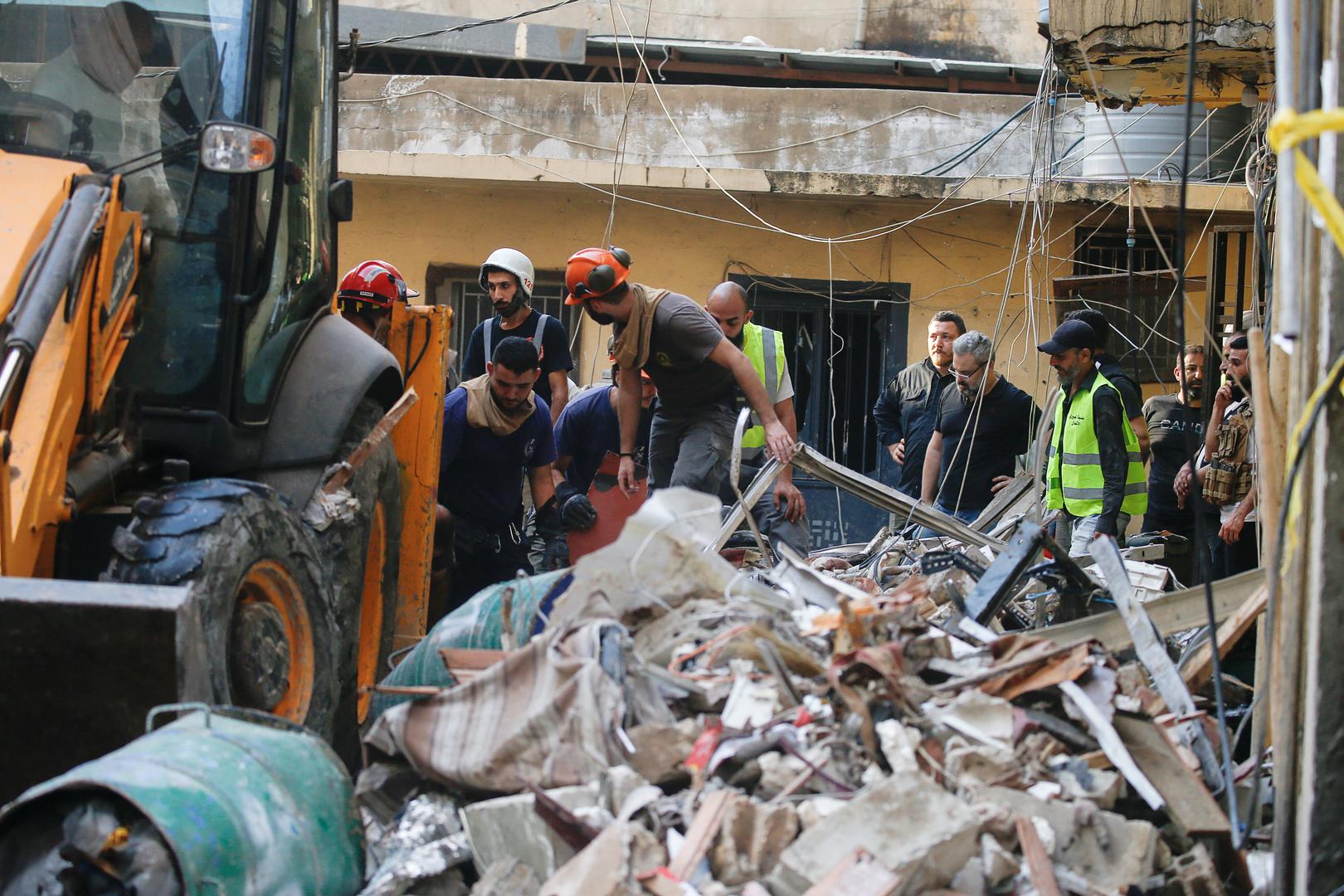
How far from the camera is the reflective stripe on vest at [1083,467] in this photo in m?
6.93

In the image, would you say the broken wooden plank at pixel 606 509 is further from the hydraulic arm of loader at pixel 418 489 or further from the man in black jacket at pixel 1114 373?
the man in black jacket at pixel 1114 373

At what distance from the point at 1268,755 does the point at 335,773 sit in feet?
7.24

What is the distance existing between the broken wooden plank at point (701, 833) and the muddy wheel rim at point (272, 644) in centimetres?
132

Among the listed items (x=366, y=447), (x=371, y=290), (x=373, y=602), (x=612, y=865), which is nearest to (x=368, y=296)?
(x=371, y=290)

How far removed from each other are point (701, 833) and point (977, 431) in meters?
5.64

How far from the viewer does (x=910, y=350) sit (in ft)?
38.3

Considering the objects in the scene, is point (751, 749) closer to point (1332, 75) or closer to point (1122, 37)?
point (1332, 75)

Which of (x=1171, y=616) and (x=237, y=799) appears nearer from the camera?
(x=237, y=799)

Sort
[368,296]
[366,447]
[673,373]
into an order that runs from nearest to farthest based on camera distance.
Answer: [366,447], [368,296], [673,373]

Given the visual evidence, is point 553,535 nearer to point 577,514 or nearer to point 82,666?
point 577,514

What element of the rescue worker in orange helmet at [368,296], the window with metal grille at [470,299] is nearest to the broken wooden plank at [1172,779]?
the rescue worker in orange helmet at [368,296]

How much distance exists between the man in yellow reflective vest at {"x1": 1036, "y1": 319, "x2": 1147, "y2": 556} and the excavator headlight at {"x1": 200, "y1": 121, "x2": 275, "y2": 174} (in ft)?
13.9

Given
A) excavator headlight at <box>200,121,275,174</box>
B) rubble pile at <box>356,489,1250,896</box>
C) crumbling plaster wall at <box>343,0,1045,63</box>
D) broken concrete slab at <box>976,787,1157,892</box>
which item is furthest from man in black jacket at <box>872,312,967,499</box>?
crumbling plaster wall at <box>343,0,1045,63</box>

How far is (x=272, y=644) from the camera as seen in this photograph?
12.2 ft
